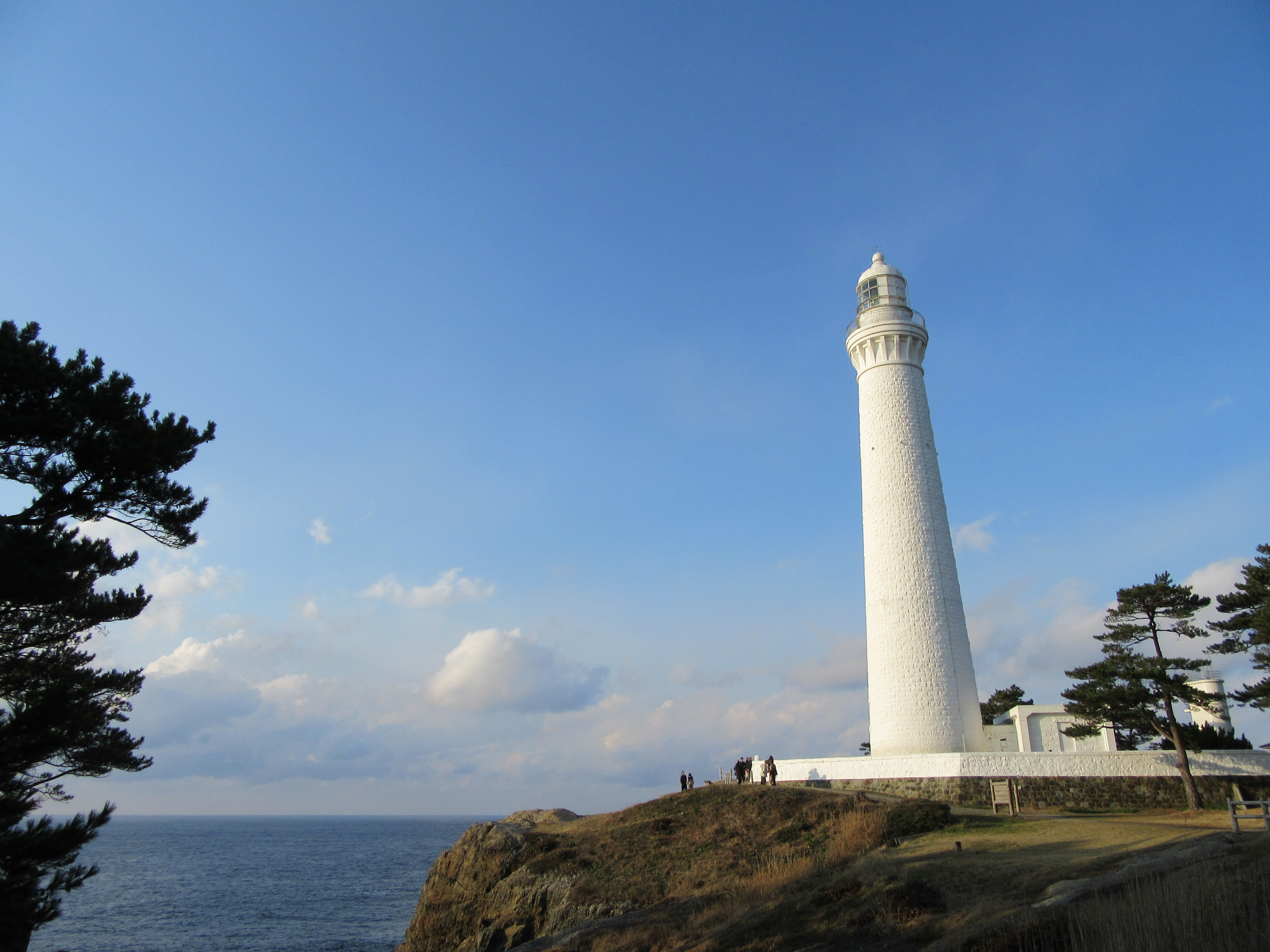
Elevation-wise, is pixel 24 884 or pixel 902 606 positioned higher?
pixel 902 606

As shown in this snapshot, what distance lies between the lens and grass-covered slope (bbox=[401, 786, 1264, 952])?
1305cm

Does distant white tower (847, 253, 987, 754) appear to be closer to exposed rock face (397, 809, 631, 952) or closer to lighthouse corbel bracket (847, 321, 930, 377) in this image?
lighthouse corbel bracket (847, 321, 930, 377)

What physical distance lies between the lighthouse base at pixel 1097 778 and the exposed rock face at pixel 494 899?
1144 centimetres

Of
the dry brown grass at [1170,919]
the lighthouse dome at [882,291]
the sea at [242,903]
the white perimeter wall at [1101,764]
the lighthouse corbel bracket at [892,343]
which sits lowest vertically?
the sea at [242,903]

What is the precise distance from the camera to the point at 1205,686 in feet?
131

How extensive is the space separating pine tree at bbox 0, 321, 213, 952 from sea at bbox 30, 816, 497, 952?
976 cm

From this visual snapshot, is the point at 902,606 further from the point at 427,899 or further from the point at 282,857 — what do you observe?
the point at 282,857

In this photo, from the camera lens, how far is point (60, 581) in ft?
35.9

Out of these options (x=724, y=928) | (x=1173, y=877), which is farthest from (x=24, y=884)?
(x=1173, y=877)

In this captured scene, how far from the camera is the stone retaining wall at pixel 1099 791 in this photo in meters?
23.8

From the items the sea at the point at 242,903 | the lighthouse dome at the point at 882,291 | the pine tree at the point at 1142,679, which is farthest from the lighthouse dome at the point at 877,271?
the sea at the point at 242,903

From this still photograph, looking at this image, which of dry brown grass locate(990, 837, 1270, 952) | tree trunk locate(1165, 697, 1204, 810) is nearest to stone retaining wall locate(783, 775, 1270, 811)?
tree trunk locate(1165, 697, 1204, 810)

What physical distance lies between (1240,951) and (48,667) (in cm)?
1683

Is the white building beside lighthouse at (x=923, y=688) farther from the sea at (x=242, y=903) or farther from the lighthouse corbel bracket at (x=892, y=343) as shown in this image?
the sea at (x=242, y=903)
